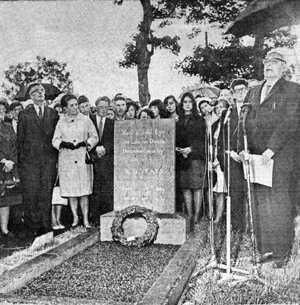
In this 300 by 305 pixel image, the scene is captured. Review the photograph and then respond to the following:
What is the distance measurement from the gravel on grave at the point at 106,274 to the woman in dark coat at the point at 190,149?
1.18 meters

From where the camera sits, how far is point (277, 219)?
15.6 feet

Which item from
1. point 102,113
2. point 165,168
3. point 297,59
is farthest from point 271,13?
point 102,113

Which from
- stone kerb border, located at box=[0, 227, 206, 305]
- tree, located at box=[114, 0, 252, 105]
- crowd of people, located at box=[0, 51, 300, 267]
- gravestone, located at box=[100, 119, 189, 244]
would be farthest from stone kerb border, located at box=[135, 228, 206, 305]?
tree, located at box=[114, 0, 252, 105]

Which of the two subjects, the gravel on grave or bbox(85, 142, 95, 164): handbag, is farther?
bbox(85, 142, 95, 164): handbag

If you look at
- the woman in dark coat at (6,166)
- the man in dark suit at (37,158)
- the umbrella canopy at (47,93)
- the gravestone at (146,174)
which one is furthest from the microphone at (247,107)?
the umbrella canopy at (47,93)

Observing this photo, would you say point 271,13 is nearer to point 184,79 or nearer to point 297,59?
point 297,59

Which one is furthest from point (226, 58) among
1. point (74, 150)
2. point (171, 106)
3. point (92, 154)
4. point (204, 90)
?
point (74, 150)

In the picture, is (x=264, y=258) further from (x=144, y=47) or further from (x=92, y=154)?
(x=144, y=47)

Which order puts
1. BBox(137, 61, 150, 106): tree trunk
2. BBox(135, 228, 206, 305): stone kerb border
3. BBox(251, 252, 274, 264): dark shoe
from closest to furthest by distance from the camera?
BBox(135, 228, 206, 305): stone kerb border
BBox(251, 252, 274, 264): dark shoe
BBox(137, 61, 150, 106): tree trunk

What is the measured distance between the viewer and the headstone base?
5.59 metres

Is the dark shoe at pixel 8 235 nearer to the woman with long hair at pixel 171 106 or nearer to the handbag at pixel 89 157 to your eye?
the handbag at pixel 89 157

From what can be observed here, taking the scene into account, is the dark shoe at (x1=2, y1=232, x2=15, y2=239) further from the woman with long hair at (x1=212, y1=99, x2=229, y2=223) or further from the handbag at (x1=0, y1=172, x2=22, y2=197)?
the woman with long hair at (x1=212, y1=99, x2=229, y2=223)

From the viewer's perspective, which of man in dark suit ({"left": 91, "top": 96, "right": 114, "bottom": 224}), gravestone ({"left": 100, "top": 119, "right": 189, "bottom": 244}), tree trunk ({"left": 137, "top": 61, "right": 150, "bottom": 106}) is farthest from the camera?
man in dark suit ({"left": 91, "top": 96, "right": 114, "bottom": 224})

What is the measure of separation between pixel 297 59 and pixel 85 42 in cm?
284
